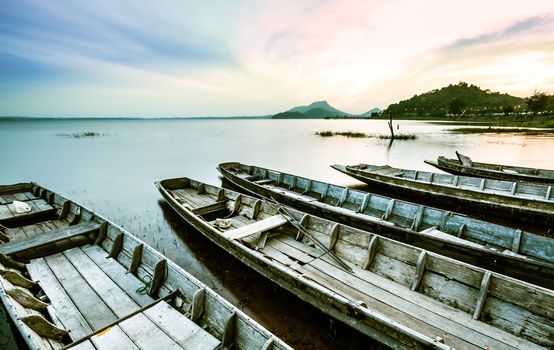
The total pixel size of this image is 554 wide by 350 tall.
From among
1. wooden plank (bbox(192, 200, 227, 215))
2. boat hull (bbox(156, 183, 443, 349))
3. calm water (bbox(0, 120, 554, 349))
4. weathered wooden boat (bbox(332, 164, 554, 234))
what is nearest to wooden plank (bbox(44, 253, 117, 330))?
calm water (bbox(0, 120, 554, 349))

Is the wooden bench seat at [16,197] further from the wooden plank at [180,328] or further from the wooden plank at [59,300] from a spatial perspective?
the wooden plank at [180,328]

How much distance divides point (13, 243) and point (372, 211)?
10.5m

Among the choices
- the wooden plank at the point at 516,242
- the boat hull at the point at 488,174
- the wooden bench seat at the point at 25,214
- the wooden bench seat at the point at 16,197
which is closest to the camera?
the wooden plank at the point at 516,242

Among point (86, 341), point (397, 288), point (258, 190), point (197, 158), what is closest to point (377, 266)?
point (397, 288)

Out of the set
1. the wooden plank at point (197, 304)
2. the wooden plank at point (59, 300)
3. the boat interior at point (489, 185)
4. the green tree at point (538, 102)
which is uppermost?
the green tree at point (538, 102)

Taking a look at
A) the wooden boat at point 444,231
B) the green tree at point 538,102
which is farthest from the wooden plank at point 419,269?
the green tree at point 538,102

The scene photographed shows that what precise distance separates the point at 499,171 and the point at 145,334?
17395 mm

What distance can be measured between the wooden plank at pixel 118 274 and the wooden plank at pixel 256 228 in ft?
7.58

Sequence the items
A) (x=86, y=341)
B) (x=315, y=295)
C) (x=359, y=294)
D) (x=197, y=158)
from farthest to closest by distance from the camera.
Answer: (x=197, y=158)
(x=359, y=294)
(x=315, y=295)
(x=86, y=341)

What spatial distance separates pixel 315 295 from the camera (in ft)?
16.0

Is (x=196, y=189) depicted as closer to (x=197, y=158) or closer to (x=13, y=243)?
(x=13, y=243)

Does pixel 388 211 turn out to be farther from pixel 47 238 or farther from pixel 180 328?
pixel 47 238

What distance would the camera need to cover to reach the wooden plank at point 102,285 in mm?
4863

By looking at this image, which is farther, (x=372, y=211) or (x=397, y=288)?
(x=372, y=211)
